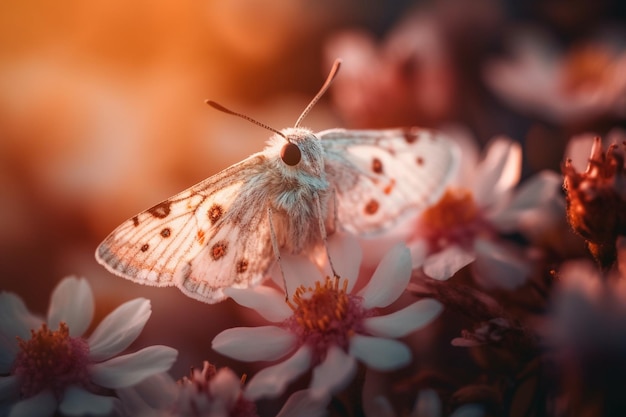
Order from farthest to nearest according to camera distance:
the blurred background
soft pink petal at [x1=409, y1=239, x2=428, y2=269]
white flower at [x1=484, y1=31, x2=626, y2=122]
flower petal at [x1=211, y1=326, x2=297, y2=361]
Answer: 1. white flower at [x1=484, y1=31, x2=626, y2=122]
2. the blurred background
3. soft pink petal at [x1=409, y1=239, x2=428, y2=269]
4. flower petal at [x1=211, y1=326, x2=297, y2=361]

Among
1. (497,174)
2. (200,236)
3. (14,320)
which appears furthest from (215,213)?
(497,174)

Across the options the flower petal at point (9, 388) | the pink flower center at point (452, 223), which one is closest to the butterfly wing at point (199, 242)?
the flower petal at point (9, 388)

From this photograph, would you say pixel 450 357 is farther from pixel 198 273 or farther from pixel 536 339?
pixel 198 273

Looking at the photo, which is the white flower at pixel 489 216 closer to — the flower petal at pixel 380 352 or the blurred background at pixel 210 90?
the blurred background at pixel 210 90

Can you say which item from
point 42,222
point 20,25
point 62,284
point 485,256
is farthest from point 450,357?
point 20,25

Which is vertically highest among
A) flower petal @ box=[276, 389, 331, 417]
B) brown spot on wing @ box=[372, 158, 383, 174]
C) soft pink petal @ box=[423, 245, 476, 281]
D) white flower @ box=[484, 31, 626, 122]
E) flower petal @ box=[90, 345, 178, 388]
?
white flower @ box=[484, 31, 626, 122]

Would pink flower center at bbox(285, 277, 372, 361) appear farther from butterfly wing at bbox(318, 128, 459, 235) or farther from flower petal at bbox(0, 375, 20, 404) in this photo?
flower petal at bbox(0, 375, 20, 404)

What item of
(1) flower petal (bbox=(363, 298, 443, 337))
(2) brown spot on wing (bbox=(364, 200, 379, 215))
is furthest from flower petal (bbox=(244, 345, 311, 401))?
(2) brown spot on wing (bbox=(364, 200, 379, 215))
